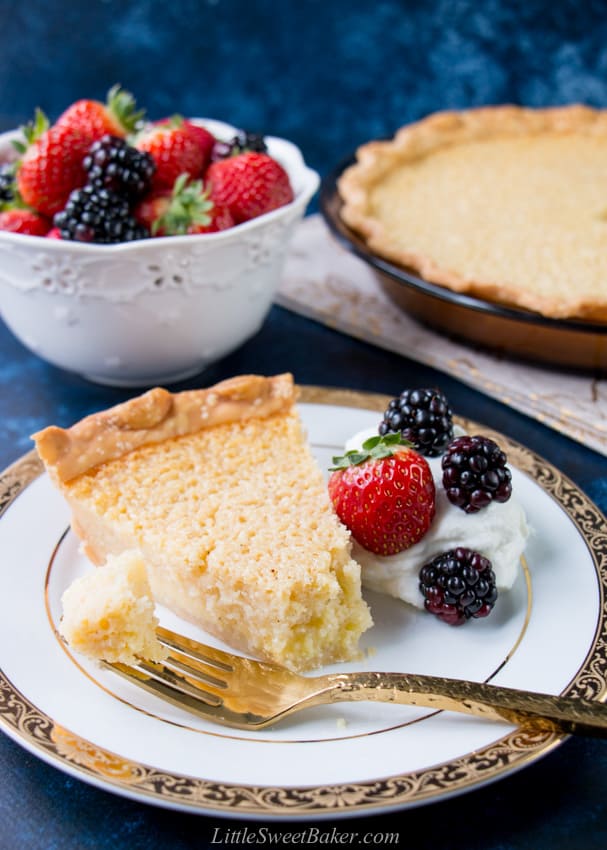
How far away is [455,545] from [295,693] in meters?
0.43

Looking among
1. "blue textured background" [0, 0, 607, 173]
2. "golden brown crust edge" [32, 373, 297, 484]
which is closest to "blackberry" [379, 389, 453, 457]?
"golden brown crust edge" [32, 373, 297, 484]

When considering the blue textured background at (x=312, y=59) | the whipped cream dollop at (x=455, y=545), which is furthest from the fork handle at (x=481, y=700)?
the blue textured background at (x=312, y=59)

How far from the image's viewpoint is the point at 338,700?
1476 millimetres

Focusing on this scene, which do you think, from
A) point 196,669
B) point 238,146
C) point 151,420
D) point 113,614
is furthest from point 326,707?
point 238,146

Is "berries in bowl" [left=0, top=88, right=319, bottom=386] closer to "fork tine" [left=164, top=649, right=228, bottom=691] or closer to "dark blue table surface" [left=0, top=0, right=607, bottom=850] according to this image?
"dark blue table surface" [left=0, top=0, right=607, bottom=850]

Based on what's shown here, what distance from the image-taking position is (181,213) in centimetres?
226

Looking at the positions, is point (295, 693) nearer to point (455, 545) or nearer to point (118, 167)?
point (455, 545)

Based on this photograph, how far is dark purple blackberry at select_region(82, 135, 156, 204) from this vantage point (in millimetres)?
2209

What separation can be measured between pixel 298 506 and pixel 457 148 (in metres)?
2.19

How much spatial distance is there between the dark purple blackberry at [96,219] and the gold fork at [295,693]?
1.00 m

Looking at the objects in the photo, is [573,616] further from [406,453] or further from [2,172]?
[2,172]

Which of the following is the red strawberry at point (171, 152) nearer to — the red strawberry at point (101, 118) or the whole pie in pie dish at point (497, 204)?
the red strawberry at point (101, 118)

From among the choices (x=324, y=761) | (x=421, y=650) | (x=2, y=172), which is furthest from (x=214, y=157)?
(x=324, y=761)

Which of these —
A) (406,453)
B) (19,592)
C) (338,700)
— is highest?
(406,453)
